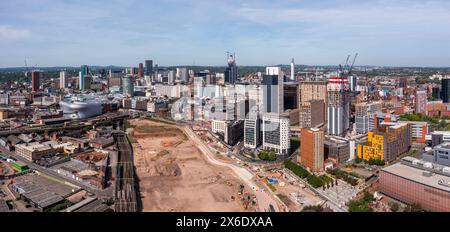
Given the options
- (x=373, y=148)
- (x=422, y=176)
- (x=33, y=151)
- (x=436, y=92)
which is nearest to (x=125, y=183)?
(x=33, y=151)

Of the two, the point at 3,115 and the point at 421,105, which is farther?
the point at 421,105

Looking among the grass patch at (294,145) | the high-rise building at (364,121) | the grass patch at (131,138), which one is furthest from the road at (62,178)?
the high-rise building at (364,121)

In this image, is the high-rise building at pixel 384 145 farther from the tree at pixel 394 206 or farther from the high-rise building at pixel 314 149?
the tree at pixel 394 206

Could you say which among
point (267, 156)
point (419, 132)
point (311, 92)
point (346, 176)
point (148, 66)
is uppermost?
point (148, 66)

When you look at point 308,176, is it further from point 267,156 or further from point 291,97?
point 291,97

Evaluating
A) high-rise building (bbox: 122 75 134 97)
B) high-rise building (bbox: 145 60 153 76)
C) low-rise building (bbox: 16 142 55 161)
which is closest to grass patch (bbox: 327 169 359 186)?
low-rise building (bbox: 16 142 55 161)

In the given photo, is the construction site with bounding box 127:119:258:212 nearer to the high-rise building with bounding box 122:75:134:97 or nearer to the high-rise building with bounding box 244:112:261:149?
the high-rise building with bounding box 244:112:261:149
